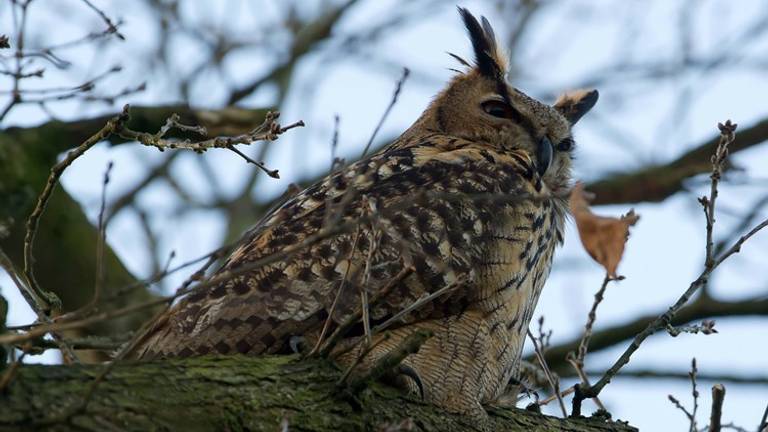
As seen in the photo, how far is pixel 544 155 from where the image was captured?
180 inches

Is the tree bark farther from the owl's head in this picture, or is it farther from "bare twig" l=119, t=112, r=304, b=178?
the owl's head

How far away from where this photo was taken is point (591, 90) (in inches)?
218

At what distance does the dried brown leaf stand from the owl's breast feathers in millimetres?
197

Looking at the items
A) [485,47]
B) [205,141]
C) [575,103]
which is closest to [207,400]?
[205,141]

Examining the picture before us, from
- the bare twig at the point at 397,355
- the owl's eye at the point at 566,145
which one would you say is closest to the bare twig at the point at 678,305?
the bare twig at the point at 397,355

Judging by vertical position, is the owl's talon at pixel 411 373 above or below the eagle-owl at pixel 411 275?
below

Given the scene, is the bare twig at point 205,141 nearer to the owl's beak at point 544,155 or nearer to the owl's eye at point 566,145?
the owl's beak at point 544,155

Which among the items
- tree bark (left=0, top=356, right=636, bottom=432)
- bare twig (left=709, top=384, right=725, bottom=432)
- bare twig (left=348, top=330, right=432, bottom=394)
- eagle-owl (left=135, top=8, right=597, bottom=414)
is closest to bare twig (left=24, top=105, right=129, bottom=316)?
eagle-owl (left=135, top=8, right=597, bottom=414)

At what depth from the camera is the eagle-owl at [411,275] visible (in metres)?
3.31

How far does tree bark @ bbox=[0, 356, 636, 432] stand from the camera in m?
2.30

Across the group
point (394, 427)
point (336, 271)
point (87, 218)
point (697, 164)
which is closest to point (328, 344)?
point (394, 427)

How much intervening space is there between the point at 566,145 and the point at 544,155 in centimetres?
31

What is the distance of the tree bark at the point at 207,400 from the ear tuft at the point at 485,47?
7.83 ft

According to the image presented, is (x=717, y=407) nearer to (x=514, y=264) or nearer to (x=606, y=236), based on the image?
(x=606, y=236)
